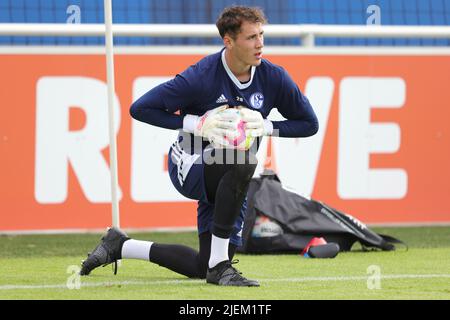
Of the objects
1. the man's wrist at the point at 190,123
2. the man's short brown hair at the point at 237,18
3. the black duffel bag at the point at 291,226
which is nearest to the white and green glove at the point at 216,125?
the man's wrist at the point at 190,123

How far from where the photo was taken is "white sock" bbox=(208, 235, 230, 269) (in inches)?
244

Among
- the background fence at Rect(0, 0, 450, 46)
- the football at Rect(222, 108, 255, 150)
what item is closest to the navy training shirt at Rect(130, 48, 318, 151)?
the football at Rect(222, 108, 255, 150)

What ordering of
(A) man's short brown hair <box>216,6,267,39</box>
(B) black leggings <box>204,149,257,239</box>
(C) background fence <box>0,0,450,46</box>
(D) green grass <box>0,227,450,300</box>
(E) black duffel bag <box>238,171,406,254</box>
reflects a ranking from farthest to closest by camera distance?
(C) background fence <box>0,0,450,46</box>, (E) black duffel bag <box>238,171,406,254</box>, (A) man's short brown hair <box>216,6,267,39</box>, (B) black leggings <box>204,149,257,239</box>, (D) green grass <box>0,227,450,300</box>

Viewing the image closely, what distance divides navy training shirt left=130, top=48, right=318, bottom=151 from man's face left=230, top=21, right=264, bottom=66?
13 centimetres

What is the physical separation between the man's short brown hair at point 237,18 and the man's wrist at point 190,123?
1.53 ft

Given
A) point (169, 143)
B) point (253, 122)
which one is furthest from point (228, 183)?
point (169, 143)

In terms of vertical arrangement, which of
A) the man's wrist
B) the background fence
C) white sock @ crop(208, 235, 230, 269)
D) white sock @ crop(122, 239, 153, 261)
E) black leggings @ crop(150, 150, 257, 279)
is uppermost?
the background fence

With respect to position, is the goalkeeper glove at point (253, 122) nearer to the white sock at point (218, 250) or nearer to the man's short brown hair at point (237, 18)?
the man's short brown hair at point (237, 18)

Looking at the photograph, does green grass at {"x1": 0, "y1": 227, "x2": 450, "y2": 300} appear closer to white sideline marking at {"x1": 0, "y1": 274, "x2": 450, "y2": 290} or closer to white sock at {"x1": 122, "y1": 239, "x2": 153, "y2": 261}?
white sideline marking at {"x1": 0, "y1": 274, "x2": 450, "y2": 290}

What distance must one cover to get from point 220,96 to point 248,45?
1.00 feet

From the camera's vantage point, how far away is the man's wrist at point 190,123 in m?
6.22

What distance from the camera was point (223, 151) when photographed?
241 inches

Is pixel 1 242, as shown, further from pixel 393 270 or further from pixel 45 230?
pixel 393 270

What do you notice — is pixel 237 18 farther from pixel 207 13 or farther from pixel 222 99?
pixel 207 13
